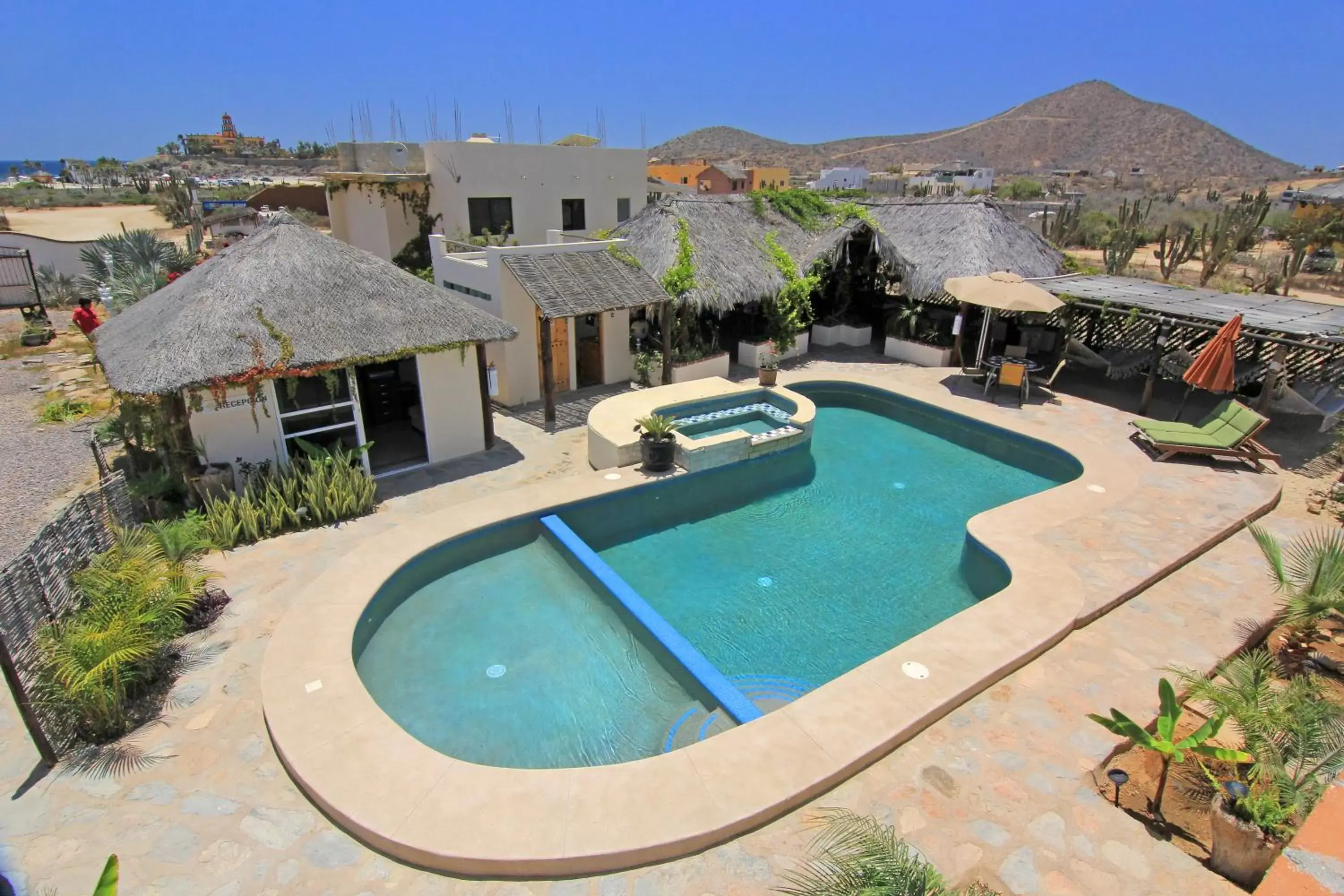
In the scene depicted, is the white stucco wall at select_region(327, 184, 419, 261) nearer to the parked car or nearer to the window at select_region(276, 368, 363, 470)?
the window at select_region(276, 368, 363, 470)

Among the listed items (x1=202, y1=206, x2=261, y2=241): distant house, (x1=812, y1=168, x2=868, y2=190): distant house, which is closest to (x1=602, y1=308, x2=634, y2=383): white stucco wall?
(x1=202, y1=206, x2=261, y2=241): distant house

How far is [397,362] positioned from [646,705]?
35.7ft

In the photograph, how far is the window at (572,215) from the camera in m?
29.6

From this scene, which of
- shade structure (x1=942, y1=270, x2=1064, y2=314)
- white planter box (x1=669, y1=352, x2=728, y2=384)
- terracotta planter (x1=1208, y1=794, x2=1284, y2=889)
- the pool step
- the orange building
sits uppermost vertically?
the orange building

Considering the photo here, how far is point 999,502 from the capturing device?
12461mm

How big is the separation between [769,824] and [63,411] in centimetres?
1762

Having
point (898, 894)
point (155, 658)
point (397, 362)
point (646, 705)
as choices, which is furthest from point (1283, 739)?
point (397, 362)

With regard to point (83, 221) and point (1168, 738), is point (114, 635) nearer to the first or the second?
point (1168, 738)

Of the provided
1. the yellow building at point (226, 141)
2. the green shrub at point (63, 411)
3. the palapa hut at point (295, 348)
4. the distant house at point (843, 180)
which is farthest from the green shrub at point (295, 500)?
the yellow building at point (226, 141)

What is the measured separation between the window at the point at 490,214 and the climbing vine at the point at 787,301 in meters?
13.0

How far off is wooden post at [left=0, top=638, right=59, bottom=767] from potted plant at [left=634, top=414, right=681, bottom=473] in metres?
8.49

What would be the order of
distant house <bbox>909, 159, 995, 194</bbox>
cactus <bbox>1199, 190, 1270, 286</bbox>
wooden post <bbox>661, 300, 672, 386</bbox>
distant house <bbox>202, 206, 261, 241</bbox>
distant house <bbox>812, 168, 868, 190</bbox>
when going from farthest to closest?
distant house <bbox>812, 168, 868, 190</bbox> < distant house <bbox>909, 159, 995, 194</bbox> < distant house <bbox>202, 206, 261, 241</bbox> < cactus <bbox>1199, 190, 1270, 286</bbox> < wooden post <bbox>661, 300, 672, 386</bbox>

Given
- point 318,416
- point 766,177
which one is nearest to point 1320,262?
point 766,177

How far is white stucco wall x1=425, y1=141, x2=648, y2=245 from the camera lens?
2689cm
